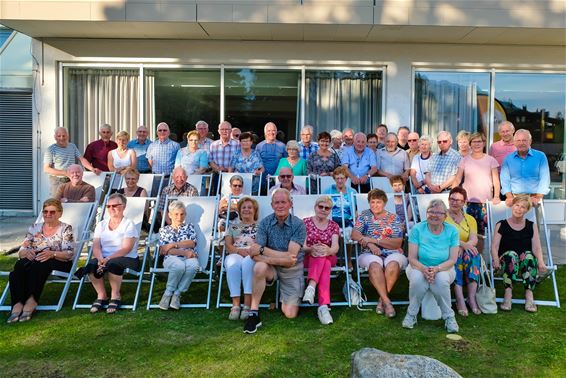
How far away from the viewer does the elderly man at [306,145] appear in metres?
6.84

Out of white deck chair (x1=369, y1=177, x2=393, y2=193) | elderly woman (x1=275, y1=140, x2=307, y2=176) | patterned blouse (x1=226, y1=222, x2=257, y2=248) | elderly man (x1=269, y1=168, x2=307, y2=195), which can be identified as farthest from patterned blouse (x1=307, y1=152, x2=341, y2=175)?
patterned blouse (x1=226, y1=222, x2=257, y2=248)

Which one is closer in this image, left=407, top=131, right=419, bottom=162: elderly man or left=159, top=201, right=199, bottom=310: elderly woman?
left=159, top=201, right=199, bottom=310: elderly woman

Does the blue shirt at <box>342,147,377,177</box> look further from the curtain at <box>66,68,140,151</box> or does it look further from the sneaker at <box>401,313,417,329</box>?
the curtain at <box>66,68,140,151</box>

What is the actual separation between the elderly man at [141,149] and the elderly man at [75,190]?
1.28 metres

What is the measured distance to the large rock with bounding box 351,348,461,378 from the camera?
234 cm

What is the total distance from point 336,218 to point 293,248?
3.70 feet

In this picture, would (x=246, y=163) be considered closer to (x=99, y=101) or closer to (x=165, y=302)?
(x=165, y=302)

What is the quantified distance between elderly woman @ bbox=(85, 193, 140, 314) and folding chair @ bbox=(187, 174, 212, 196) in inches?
57.5

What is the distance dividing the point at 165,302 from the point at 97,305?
1.88 feet

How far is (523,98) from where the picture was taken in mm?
9031

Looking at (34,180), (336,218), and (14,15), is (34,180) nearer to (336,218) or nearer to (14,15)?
(14,15)

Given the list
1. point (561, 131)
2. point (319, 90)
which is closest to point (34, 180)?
point (319, 90)

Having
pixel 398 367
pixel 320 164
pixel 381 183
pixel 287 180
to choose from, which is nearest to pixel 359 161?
pixel 381 183

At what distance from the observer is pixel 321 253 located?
4590 mm
